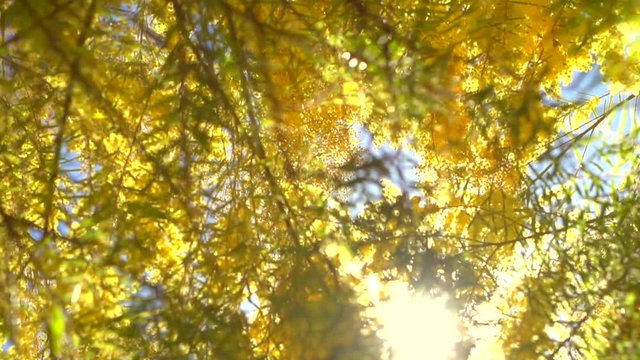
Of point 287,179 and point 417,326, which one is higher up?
point 287,179

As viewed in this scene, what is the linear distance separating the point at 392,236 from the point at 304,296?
0.41m

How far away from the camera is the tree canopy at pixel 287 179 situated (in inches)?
58.6

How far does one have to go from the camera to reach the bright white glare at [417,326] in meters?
1.68

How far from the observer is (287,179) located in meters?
2.02

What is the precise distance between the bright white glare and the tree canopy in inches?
1.4

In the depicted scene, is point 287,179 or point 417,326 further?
point 287,179

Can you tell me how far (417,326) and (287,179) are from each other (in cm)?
55

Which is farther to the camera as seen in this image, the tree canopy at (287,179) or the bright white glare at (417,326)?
the bright white glare at (417,326)

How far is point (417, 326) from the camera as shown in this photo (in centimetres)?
183

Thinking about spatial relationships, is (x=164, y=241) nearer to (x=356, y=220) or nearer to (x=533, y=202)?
(x=356, y=220)

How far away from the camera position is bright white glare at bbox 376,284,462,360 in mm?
1683

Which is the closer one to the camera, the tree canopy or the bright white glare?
the tree canopy

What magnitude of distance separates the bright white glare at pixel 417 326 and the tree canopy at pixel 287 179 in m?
0.04

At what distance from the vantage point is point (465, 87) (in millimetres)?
2588
